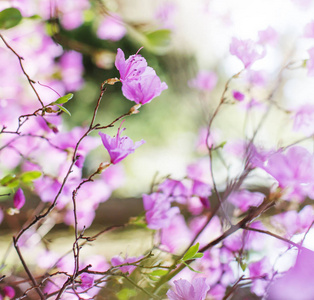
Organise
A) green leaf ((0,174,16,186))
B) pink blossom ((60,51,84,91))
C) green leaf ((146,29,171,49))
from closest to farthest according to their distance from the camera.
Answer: green leaf ((0,174,16,186)), green leaf ((146,29,171,49)), pink blossom ((60,51,84,91))

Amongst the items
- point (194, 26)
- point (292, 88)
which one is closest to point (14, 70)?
point (292, 88)

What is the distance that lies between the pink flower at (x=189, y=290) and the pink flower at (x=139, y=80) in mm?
201


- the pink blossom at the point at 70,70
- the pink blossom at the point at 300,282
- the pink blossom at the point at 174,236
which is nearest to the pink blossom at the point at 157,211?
the pink blossom at the point at 174,236

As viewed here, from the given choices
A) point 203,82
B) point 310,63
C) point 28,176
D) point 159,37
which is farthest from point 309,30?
point 203,82

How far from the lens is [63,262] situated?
29.2 inches

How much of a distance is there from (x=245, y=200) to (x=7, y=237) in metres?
1.25

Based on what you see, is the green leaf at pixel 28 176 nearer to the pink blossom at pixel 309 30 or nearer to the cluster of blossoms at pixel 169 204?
the cluster of blossoms at pixel 169 204

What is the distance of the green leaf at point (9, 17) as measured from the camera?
54cm

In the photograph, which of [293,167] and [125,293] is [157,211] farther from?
[293,167]

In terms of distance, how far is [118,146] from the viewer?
0.42 m

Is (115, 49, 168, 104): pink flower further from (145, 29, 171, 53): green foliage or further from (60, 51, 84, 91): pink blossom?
(60, 51, 84, 91): pink blossom

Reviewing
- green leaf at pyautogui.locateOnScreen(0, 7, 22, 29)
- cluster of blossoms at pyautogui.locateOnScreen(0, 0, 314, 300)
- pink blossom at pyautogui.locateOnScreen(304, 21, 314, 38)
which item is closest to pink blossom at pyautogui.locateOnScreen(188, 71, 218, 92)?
cluster of blossoms at pyautogui.locateOnScreen(0, 0, 314, 300)

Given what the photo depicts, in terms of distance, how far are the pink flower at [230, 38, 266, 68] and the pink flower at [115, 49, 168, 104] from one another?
160 mm

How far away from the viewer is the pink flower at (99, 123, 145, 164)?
41 centimetres
